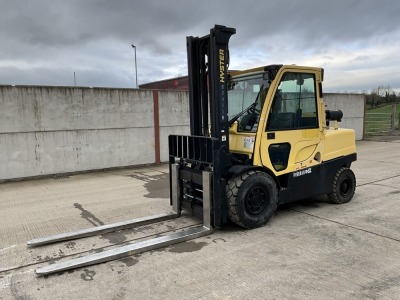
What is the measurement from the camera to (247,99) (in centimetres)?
525

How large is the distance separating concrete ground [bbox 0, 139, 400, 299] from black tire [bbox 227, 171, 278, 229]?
0.62ft

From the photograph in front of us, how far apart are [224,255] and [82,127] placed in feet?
24.2

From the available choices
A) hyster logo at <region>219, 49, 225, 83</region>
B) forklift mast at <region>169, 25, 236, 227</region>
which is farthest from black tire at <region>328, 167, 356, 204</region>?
hyster logo at <region>219, 49, 225, 83</region>

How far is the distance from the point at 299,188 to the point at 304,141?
765 millimetres

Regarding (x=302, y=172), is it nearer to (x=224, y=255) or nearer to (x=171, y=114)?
(x=224, y=255)

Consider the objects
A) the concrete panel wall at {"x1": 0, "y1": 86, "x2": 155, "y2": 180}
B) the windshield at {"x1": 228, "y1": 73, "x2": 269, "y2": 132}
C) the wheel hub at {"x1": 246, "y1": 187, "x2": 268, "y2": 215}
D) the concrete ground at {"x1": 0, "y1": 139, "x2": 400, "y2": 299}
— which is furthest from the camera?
the concrete panel wall at {"x1": 0, "y1": 86, "x2": 155, "y2": 180}

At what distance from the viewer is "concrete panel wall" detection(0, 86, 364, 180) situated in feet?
30.0

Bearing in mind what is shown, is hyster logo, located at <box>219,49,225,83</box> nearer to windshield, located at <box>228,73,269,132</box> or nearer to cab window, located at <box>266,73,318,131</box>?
windshield, located at <box>228,73,269,132</box>

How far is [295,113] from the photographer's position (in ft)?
17.2

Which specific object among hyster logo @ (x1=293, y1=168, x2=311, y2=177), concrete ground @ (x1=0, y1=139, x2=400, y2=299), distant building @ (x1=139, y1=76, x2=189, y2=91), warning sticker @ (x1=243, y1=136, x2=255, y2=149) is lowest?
concrete ground @ (x1=0, y1=139, x2=400, y2=299)

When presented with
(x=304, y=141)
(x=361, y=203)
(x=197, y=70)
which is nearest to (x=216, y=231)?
(x=304, y=141)

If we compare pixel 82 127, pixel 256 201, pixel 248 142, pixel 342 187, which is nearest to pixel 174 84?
pixel 82 127

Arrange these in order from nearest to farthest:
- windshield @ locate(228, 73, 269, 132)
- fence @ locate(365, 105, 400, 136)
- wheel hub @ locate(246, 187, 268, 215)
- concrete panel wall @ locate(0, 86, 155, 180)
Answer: wheel hub @ locate(246, 187, 268, 215) → windshield @ locate(228, 73, 269, 132) → concrete panel wall @ locate(0, 86, 155, 180) → fence @ locate(365, 105, 400, 136)

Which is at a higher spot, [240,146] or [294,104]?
[294,104]
